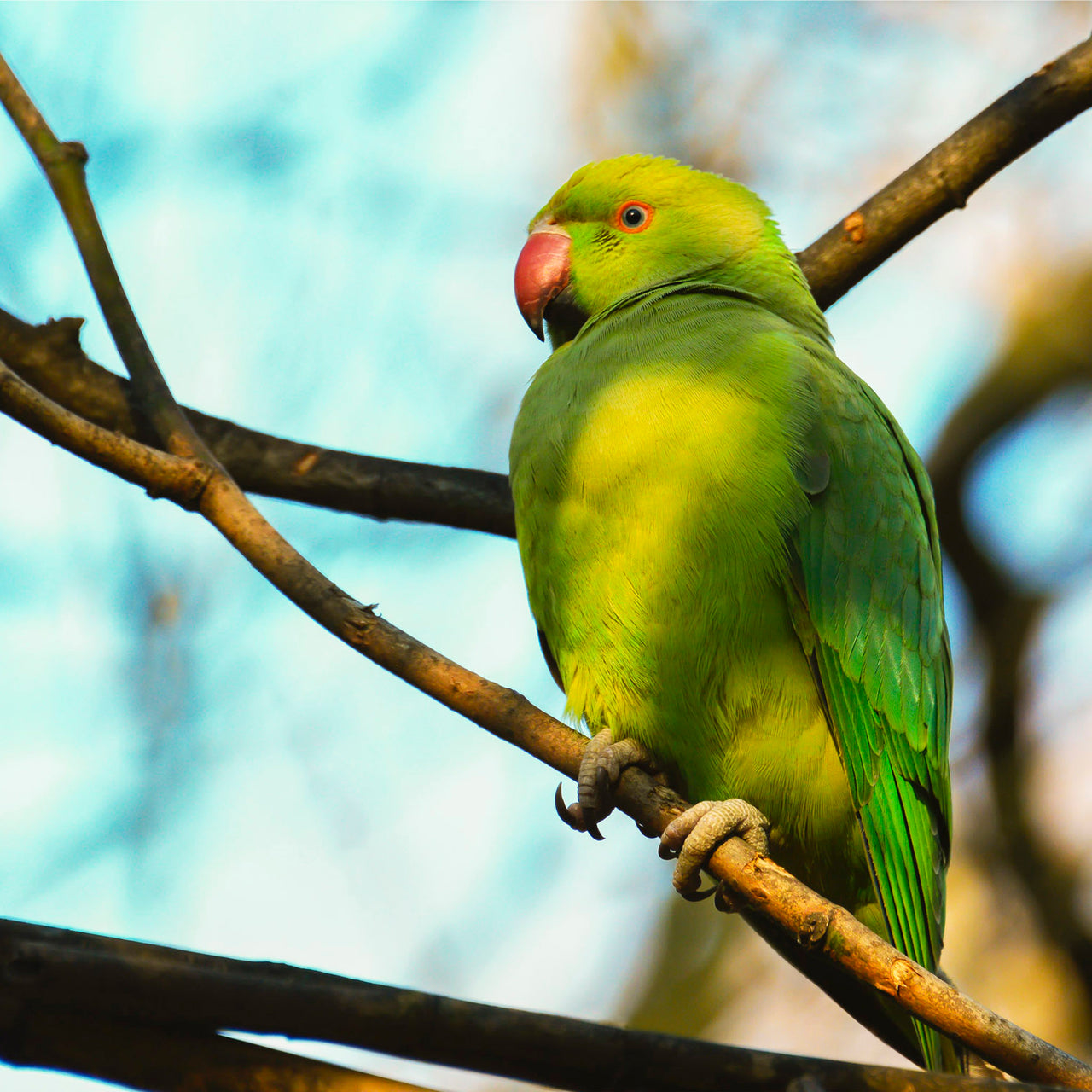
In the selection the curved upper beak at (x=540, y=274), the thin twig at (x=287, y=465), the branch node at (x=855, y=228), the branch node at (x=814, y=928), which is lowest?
the branch node at (x=814, y=928)

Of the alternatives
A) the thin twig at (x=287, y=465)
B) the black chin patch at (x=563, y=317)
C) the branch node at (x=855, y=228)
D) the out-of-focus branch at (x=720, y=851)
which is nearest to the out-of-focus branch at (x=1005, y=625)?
the branch node at (x=855, y=228)

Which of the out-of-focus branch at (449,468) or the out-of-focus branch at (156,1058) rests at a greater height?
the out-of-focus branch at (449,468)

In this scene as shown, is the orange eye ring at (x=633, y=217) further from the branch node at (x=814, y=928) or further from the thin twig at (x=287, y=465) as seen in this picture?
the branch node at (x=814, y=928)

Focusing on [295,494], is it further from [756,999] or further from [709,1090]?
[756,999]

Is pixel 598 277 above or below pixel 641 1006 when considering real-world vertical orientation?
above

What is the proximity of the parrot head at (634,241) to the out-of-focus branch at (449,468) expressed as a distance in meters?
0.31

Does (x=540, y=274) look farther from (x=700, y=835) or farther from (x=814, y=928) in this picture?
(x=814, y=928)

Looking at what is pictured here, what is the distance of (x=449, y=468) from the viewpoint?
3523 mm

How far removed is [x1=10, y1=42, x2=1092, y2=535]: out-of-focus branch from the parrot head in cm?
31

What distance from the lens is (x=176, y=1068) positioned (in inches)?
50.2

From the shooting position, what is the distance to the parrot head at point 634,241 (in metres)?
3.78

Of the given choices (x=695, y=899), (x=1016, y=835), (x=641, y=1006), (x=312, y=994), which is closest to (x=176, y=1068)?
(x=312, y=994)

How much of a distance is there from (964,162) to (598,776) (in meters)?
2.03

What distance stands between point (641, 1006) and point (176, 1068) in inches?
269
